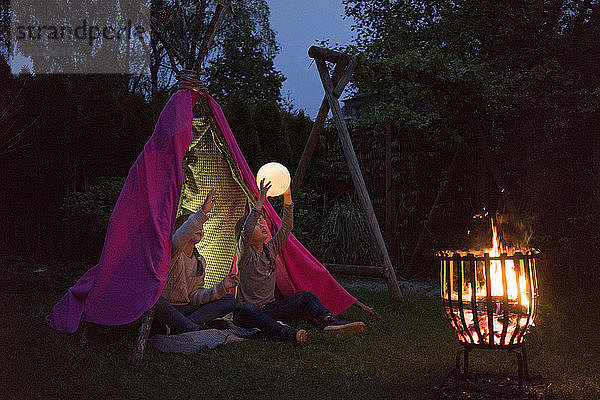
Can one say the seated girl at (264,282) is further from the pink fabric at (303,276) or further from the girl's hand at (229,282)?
the pink fabric at (303,276)

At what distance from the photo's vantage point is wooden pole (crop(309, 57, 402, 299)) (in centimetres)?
499

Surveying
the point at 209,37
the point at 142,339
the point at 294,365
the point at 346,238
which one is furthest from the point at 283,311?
the point at 346,238

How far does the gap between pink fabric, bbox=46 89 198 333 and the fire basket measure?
5.98 feet

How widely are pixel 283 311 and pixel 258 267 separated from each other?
0.39 m

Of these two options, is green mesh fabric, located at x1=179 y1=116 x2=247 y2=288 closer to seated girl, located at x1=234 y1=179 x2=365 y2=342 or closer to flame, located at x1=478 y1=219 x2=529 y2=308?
seated girl, located at x1=234 y1=179 x2=365 y2=342

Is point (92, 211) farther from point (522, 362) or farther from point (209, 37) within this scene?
point (522, 362)

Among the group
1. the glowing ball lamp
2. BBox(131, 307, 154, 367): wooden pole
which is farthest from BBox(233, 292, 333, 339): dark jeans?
the glowing ball lamp

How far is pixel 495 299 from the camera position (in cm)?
271

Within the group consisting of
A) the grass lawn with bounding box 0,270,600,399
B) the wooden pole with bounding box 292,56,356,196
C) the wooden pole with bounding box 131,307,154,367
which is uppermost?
the wooden pole with bounding box 292,56,356,196

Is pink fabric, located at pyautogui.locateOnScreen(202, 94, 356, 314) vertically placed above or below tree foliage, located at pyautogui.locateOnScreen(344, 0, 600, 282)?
below

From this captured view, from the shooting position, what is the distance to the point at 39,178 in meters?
7.48

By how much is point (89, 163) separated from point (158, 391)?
5.56 meters

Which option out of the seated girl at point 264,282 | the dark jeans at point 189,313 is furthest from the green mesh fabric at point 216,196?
Result: the dark jeans at point 189,313

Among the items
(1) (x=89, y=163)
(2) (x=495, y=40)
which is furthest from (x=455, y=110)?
(1) (x=89, y=163)
